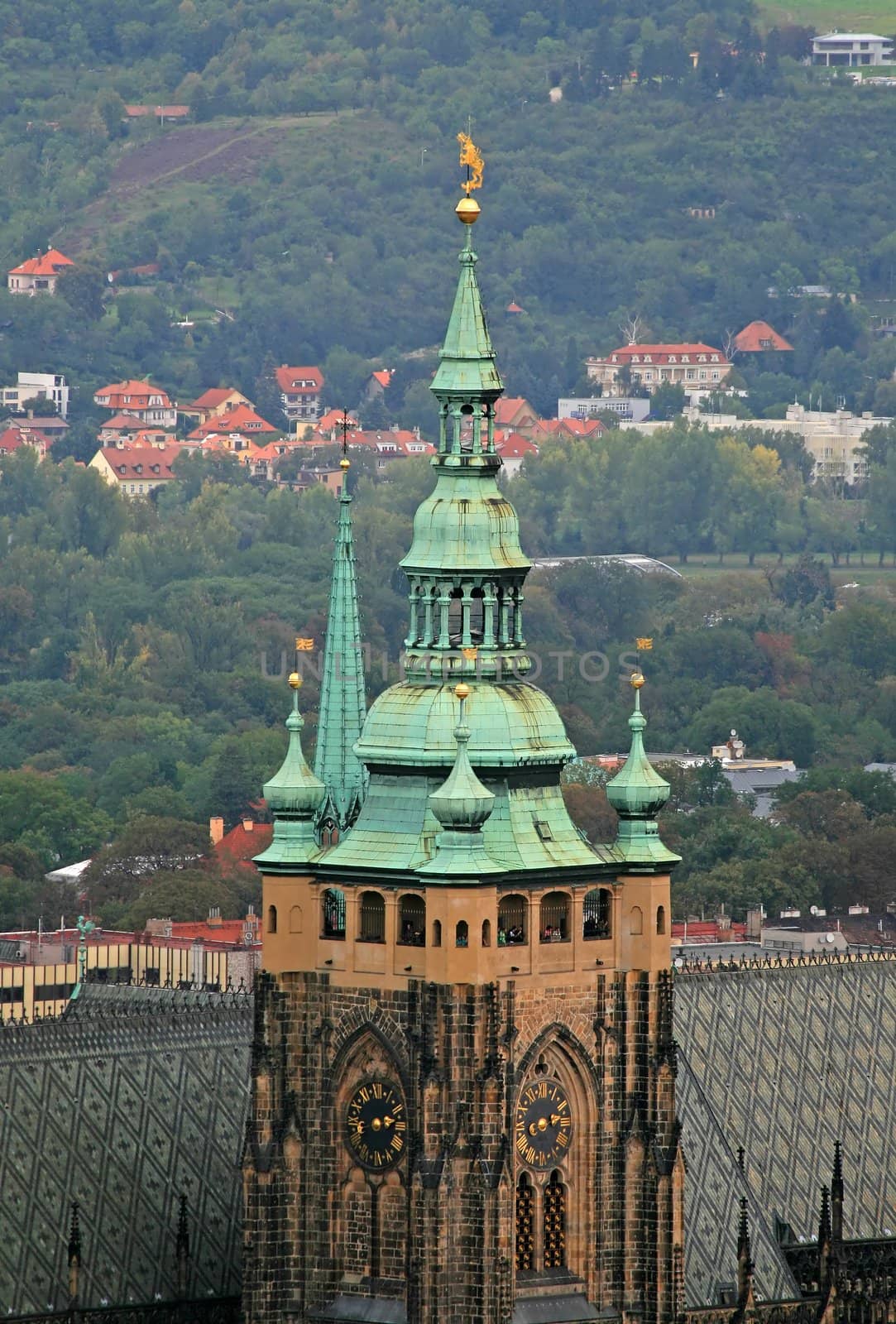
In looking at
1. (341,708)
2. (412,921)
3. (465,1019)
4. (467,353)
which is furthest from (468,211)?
(465,1019)

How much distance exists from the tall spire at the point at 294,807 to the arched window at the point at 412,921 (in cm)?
208

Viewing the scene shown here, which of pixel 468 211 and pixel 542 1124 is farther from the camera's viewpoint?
pixel 468 211

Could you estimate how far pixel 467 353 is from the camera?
87.2 meters

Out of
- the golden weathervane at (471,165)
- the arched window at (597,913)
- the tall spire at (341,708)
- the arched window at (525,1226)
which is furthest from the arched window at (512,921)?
the golden weathervane at (471,165)

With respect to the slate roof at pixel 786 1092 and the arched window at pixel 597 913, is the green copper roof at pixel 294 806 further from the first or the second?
the slate roof at pixel 786 1092

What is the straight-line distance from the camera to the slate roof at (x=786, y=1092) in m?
98.1

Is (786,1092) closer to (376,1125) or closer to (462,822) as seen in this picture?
(376,1125)

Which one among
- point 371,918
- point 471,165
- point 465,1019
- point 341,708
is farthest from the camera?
point 341,708

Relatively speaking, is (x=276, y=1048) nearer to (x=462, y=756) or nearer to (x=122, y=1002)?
(x=462, y=756)

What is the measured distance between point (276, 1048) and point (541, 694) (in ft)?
23.0

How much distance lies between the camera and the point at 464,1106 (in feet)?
278

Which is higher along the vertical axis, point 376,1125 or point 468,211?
point 468,211

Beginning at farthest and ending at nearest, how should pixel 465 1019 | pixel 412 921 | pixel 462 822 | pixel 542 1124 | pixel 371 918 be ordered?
pixel 542 1124
pixel 371 918
pixel 412 921
pixel 465 1019
pixel 462 822

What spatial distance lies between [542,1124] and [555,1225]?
1774mm
